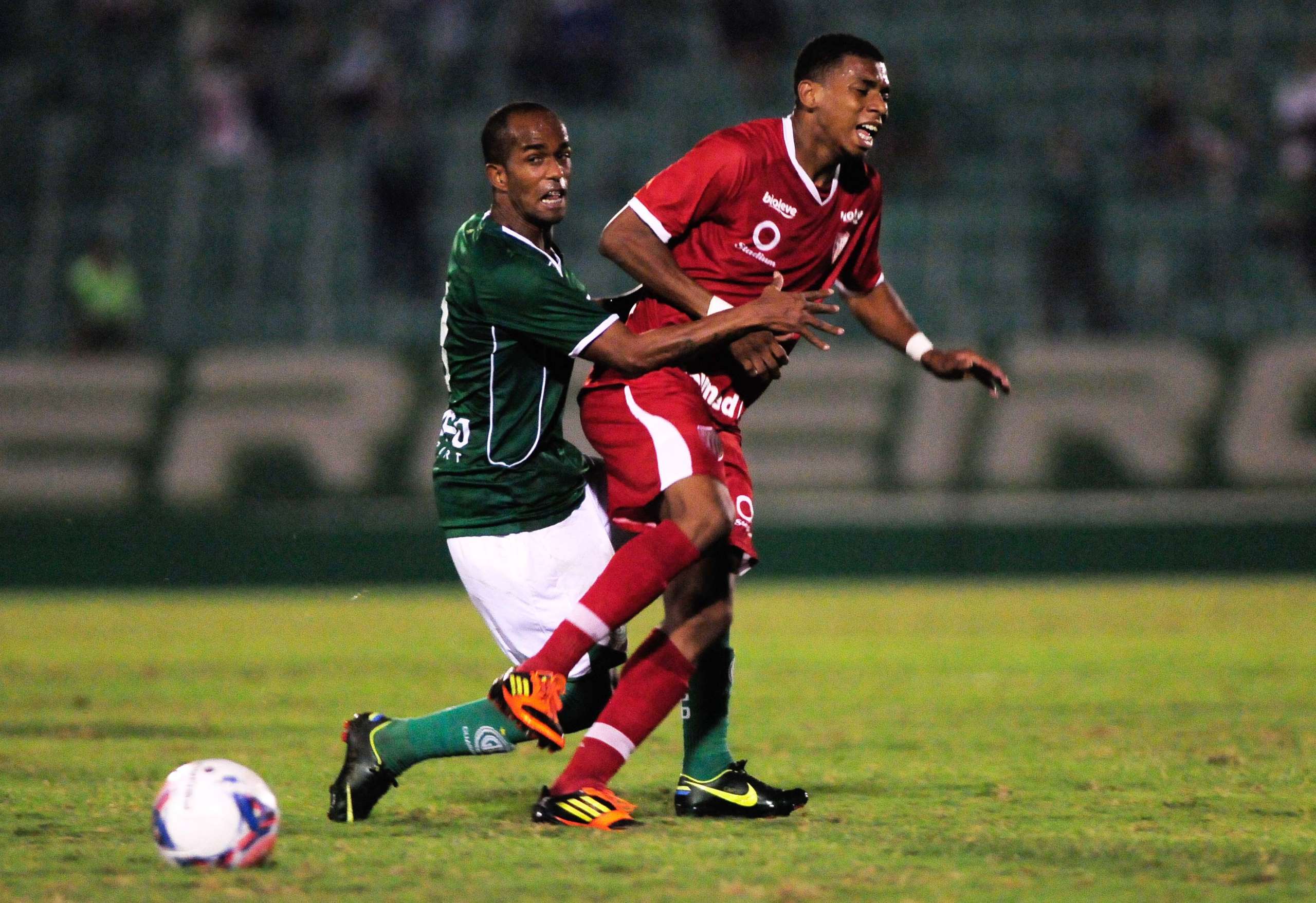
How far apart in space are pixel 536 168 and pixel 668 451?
0.94m

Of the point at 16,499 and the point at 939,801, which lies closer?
the point at 939,801

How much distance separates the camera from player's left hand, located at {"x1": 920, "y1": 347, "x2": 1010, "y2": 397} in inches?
229

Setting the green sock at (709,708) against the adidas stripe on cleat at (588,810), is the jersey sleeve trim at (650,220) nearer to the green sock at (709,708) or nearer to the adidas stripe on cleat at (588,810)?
the green sock at (709,708)

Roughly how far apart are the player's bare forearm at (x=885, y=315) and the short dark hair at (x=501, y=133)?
1373 mm

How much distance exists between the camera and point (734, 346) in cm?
538

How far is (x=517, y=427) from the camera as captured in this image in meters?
5.66

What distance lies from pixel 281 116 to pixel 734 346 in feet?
44.6

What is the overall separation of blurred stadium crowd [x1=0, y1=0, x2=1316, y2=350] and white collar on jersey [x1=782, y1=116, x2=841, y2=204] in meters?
9.41

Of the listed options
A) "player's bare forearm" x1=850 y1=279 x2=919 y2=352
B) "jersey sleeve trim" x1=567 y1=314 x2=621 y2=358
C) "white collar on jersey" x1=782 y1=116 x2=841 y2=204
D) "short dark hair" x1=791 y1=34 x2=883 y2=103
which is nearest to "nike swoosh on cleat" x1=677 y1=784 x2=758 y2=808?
"jersey sleeve trim" x1=567 y1=314 x2=621 y2=358

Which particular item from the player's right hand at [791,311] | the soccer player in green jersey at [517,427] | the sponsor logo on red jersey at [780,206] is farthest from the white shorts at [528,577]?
the sponsor logo on red jersey at [780,206]

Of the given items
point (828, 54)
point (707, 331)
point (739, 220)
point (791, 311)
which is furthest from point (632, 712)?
point (828, 54)

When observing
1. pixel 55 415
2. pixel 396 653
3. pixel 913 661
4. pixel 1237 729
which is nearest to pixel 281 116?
pixel 55 415

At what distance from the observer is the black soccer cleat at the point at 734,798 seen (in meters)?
5.63

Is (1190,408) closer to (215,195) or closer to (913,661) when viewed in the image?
(913,661)
